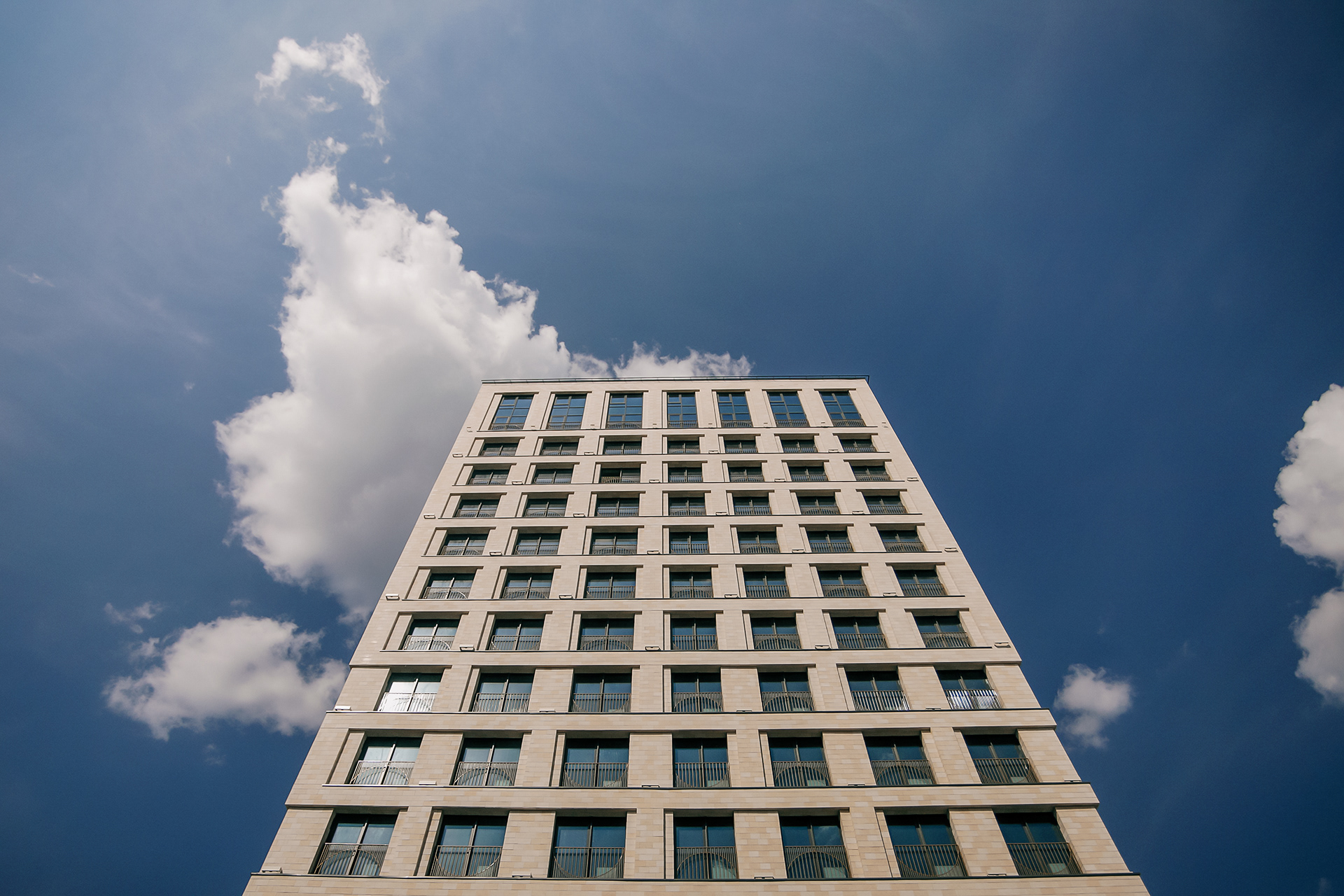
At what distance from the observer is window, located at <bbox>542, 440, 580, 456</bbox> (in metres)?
43.2

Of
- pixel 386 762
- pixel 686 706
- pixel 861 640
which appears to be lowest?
pixel 386 762

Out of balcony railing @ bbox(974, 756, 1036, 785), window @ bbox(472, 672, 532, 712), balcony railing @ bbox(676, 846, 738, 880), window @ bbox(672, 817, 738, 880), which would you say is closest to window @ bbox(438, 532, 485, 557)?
window @ bbox(472, 672, 532, 712)

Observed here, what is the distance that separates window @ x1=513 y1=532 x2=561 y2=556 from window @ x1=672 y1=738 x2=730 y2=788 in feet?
43.0

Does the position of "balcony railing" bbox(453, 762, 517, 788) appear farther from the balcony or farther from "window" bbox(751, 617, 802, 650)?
"window" bbox(751, 617, 802, 650)

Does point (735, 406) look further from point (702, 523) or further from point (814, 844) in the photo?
point (814, 844)

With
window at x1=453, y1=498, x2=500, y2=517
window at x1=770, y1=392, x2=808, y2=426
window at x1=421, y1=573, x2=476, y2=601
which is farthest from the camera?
window at x1=770, y1=392, x2=808, y2=426

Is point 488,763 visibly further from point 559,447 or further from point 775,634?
point 559,447

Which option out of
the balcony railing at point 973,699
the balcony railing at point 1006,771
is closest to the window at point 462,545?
the balcony railing at point 973,699

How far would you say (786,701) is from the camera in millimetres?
27750

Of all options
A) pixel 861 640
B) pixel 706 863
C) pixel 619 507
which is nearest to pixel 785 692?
A: pixel 861 640

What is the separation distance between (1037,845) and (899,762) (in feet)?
16.8

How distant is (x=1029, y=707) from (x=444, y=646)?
26680mm

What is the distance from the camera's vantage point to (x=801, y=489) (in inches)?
1540

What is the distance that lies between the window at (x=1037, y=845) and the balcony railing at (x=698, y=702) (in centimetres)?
1128
